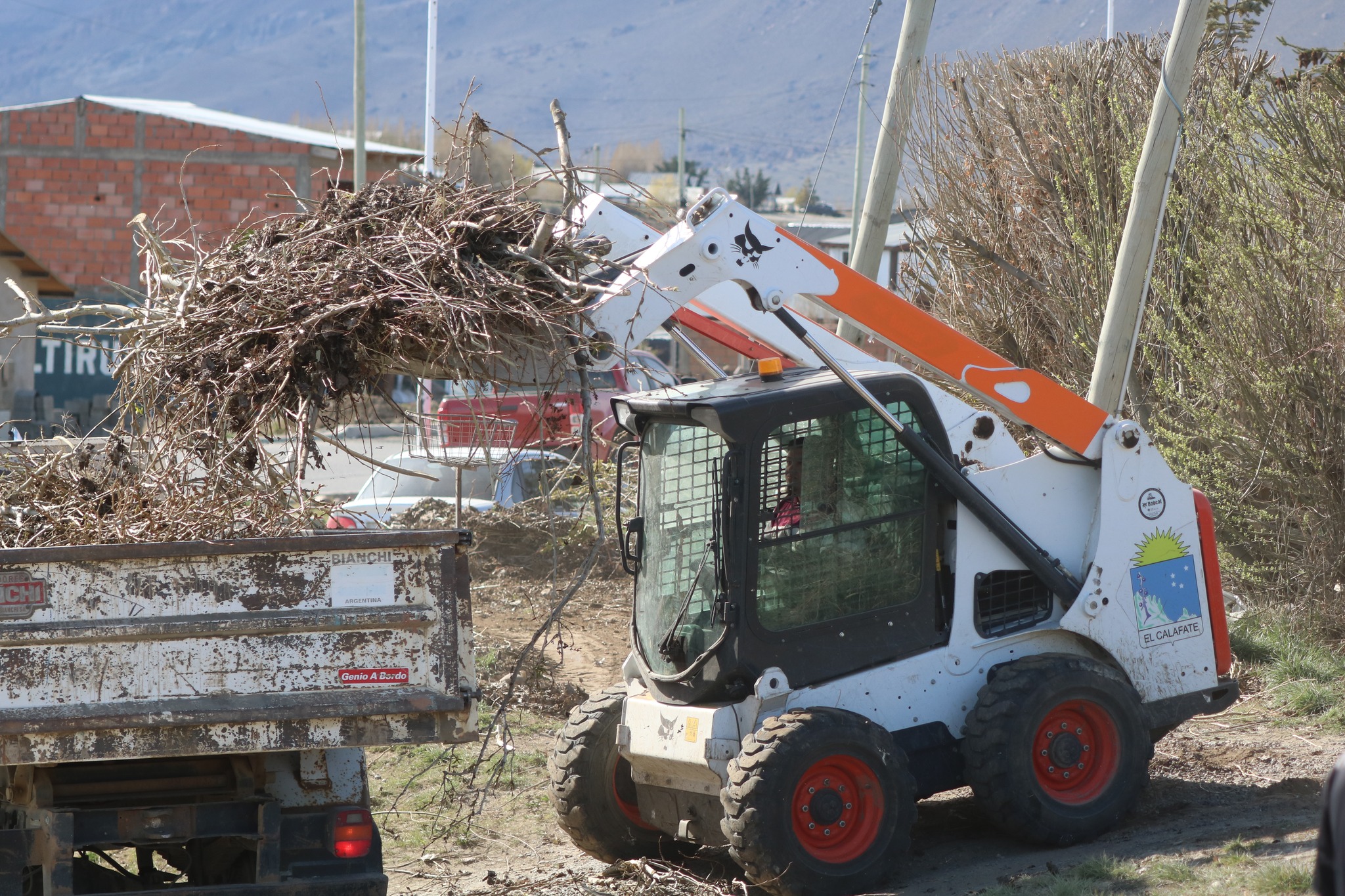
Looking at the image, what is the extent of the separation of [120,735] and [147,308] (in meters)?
1.85

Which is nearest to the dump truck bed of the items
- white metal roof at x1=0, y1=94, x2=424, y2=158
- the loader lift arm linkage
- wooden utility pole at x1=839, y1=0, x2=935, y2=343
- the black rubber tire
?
the loader lift arm linkage

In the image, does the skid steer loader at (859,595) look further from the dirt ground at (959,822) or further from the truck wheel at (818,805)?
the dirt ground at (959,822)

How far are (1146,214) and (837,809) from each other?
179 inches

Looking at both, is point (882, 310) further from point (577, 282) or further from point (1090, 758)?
point (1090, 758)

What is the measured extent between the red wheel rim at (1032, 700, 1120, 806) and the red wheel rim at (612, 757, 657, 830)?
1.79 m

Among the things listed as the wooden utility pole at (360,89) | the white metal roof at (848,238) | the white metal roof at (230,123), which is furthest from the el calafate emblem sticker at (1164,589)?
the white metal roof at (230,123)

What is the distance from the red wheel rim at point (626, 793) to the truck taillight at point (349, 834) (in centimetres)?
156

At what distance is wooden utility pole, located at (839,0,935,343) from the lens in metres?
10.1

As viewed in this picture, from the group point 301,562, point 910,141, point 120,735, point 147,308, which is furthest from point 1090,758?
point 910,141

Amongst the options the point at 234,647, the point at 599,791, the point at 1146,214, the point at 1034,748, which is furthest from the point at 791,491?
the point at 1146,214

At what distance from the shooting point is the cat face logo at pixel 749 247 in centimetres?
569

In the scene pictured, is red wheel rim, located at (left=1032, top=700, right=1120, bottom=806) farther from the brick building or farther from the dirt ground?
the brick building

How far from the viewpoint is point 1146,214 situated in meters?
8.42

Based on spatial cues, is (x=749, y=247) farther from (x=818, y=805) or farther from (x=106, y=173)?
(x=106, y=173)
